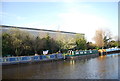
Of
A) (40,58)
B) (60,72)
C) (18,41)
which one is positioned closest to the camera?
(60,72)

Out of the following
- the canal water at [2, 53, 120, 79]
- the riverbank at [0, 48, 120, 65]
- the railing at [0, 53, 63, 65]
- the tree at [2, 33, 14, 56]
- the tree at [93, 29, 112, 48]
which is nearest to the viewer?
the canal water at [2, 53, 120, 79]

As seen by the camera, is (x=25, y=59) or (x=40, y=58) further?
(x=40, y=58)

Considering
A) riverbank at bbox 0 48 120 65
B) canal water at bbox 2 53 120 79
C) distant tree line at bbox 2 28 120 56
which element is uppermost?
distant tree line at bbox 2 28 120 56

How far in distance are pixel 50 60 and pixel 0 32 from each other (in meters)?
7.76

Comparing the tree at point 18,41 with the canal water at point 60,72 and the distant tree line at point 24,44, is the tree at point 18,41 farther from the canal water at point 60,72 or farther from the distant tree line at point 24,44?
the canal water at point 60,72

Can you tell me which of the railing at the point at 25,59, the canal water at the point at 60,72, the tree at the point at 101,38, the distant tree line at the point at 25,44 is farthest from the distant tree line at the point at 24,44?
the tree at the point at 101,38

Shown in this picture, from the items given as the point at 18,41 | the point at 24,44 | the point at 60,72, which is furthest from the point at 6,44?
the point at 60,72

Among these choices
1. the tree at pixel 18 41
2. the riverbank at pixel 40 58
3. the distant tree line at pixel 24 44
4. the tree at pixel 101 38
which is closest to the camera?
the riverbank at pixel 40 58

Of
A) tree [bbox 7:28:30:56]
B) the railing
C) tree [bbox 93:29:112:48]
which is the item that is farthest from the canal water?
tree [bbox 93:29:112:48]

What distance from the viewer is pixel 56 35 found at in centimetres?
3036

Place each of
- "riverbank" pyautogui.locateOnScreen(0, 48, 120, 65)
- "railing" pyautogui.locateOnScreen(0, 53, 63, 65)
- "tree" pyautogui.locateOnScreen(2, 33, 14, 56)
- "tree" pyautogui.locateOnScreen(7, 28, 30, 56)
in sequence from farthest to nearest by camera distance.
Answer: "tree" pyautogui.locateOnScreen(7, 28, 30, 56), "tree" pyautogui.locateOnScreen(2, 33, 14, 56), "riverbank" pyautogui.locateOnScreen(0, 48, 120, 65), "railing" pyautogui.locateOnScreen(0, 53, 63, 65)

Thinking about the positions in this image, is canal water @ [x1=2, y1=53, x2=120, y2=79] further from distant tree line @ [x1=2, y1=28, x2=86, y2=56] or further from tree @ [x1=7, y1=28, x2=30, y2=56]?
tree @ [x1=7, y1=28, x2=30, y2=56]

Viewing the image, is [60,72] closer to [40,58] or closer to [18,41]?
[40,58]

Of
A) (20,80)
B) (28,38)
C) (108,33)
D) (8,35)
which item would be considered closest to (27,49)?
(28,38)
